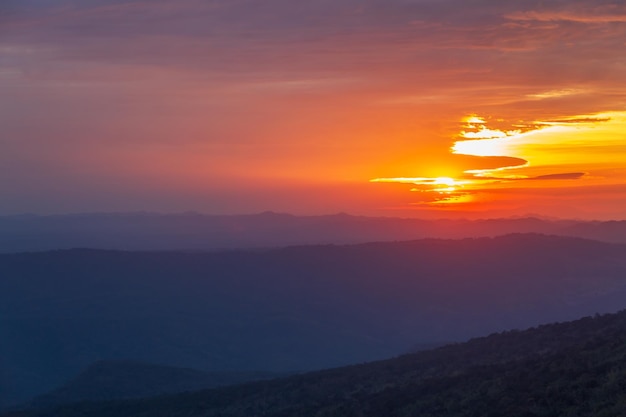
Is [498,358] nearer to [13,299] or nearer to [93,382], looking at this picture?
[93,382]

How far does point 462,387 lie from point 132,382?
141ft

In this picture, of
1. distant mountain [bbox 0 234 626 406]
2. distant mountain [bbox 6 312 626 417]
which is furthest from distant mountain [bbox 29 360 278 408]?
distant mountain [bbox 0 234 626 406]

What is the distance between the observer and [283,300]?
145000 millimetres

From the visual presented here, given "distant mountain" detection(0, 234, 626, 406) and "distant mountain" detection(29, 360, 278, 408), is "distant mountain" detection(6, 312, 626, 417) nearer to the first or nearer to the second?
"distant mountain" detection(29, 360, 278, 408)

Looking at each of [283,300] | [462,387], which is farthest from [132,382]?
[283,300]

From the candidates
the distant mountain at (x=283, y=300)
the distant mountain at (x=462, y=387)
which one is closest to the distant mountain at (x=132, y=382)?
the distant mountain at (x=462, y=387)

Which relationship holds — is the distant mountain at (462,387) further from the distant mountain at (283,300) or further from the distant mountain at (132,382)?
the distant mountain at (283,300)

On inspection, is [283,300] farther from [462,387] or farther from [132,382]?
[462,387]

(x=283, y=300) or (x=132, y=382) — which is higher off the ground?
(x=283, y=300)

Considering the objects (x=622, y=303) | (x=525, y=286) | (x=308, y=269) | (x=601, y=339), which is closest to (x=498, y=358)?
(x=601, y=339)

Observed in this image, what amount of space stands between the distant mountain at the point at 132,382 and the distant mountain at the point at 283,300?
98.6 feet

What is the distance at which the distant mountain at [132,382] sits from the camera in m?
62.9

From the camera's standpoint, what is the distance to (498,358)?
37.1 metres

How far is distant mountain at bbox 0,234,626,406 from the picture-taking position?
115 meters
